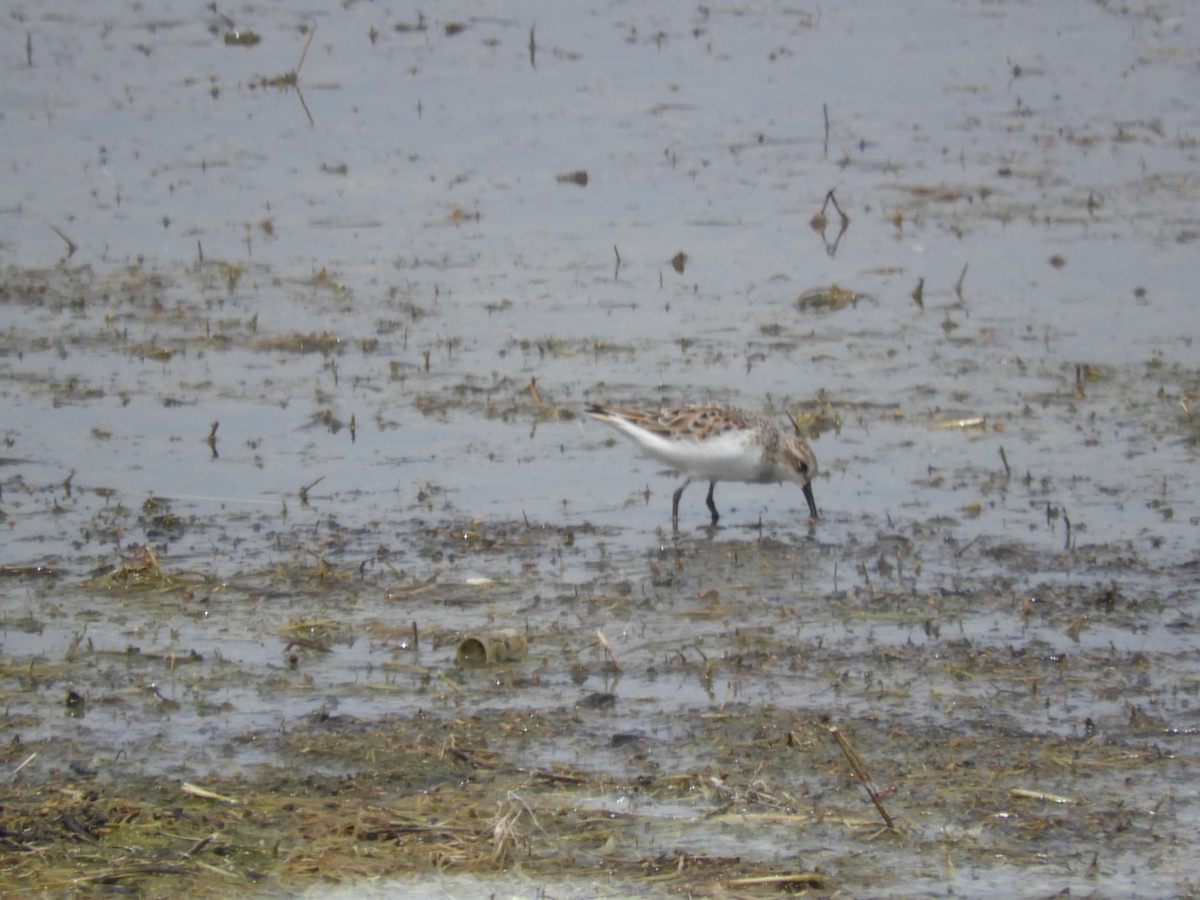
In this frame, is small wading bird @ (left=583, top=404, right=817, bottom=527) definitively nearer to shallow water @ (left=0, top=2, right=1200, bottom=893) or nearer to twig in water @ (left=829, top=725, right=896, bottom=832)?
shallow water @ (left=0, top=2, right=1200, bottom=893)

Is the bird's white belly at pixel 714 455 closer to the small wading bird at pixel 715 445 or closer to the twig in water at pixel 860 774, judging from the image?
the small wading bird at pixel 715 445

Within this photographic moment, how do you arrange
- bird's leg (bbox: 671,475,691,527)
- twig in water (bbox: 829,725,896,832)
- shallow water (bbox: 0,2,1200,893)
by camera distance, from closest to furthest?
twig in water (bbox: 829,725,896,832) < shallow water (bbox: 0,2,1200,893) < bird's leg (bbox: 671,475,691,527)

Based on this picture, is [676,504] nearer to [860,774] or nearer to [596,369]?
[596,369]

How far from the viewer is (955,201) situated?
53.5 ft

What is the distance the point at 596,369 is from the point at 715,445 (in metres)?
2.09

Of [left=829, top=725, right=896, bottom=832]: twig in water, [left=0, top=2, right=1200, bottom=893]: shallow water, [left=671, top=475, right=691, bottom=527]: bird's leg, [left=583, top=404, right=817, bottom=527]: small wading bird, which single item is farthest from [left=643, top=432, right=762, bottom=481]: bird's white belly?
[left=829, top=725, right=896, bottom=832]: twig in water

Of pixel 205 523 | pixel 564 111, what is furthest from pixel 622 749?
pixel 564 111

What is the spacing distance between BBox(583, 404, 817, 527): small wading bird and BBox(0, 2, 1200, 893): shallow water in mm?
262

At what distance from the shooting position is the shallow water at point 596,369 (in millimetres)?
A: 8195

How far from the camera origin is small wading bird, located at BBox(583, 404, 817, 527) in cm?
1081

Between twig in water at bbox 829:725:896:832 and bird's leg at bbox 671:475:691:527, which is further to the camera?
bird's leg at bbox 671:475:691:527

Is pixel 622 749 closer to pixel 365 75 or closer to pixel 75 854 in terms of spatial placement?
pixel 75 854

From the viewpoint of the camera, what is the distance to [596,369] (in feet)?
41.9

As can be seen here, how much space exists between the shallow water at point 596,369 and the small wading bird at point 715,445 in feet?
0.86
